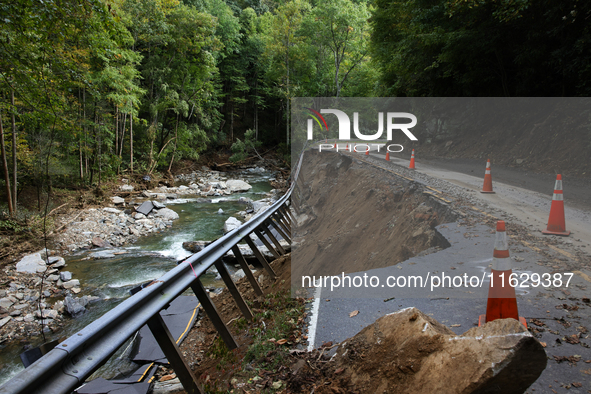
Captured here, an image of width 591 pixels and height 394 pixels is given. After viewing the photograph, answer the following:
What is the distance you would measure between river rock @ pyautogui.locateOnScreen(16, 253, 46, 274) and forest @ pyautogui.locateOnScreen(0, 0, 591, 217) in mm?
2789

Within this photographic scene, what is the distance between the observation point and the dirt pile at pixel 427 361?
1.71 meters

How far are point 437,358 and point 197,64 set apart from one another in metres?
30.9

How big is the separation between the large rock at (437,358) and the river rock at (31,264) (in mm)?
10084

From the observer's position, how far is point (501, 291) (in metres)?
2.90

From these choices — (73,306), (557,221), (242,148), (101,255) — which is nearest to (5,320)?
(73,306)

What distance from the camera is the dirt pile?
1.71m

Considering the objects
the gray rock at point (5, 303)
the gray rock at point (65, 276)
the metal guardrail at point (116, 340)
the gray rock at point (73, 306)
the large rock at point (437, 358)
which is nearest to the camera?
the metal guardrail at point (116, 340)

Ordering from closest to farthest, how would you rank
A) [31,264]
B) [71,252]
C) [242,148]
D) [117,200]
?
[31,264]
[71,252]
[117,200]
[242,148]

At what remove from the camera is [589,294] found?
3521mm

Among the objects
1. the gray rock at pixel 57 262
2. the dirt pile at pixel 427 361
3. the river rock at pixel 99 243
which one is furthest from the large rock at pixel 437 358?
the river rock at pixel 99 243

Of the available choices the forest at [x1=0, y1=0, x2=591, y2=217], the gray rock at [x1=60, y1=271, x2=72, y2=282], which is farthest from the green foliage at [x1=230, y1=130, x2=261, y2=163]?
the gray rock at [x1=60, y1=271, x2=72, y2=282]

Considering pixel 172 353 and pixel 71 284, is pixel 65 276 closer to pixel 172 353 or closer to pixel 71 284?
pixel 71 284

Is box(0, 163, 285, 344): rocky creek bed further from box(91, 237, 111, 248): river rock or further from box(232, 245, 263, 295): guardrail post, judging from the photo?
box(232, 245, 263, 295): guardrail post

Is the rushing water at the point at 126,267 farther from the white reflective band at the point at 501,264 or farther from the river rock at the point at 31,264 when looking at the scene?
the white reflective band at the point at 501,264
